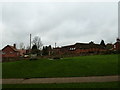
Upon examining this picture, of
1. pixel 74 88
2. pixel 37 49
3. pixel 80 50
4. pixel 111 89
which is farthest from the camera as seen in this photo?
pixel 80 50

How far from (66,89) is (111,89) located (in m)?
2.04

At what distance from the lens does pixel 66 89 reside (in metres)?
7.04

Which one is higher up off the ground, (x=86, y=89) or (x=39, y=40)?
(x=39, y=40)

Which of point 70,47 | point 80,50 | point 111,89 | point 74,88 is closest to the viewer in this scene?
point 111,89

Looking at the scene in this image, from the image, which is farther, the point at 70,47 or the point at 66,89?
the point at 70,47

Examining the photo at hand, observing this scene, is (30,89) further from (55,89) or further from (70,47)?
(70,47)

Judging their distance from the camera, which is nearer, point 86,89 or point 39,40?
point 86,89

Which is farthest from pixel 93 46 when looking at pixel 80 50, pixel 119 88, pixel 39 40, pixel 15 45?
pixel 119 88

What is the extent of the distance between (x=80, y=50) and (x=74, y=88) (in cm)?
6166

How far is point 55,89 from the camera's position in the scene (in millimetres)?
7160

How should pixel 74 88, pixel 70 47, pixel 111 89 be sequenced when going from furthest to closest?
pixel 70 47, pixel 74 88, pixel 111 89

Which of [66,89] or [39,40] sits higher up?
[39,40]

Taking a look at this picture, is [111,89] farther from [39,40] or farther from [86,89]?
[39,40]

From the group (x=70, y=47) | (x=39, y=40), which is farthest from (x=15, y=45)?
(x=70, y=47)
